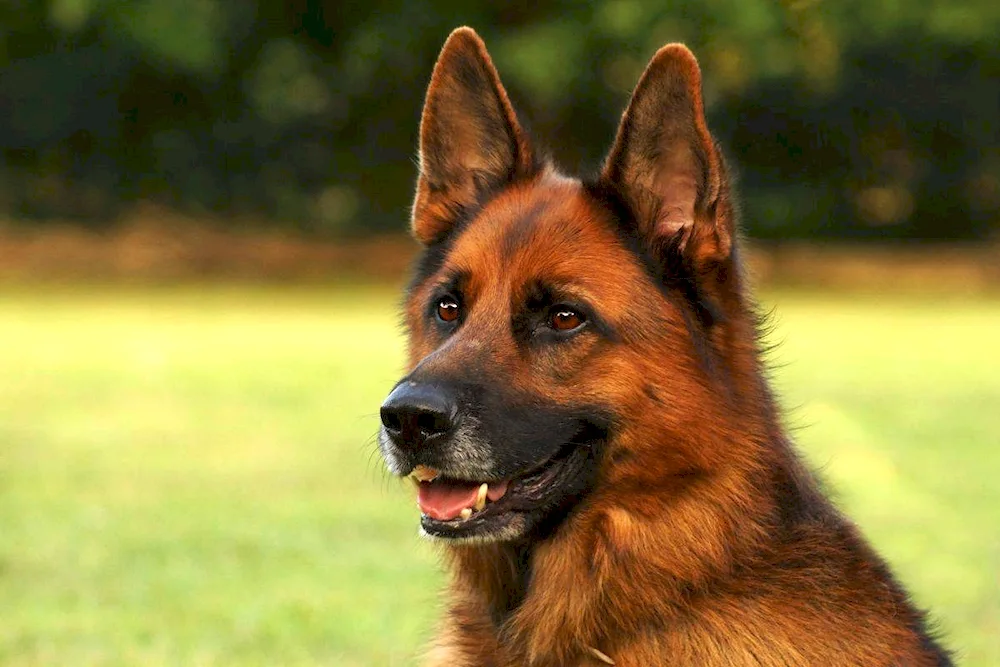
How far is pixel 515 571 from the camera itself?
4398 millimetres

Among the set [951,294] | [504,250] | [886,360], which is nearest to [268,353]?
[886,360]

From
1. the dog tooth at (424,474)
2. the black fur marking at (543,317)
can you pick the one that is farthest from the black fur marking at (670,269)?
the dog tooth at (424,474)

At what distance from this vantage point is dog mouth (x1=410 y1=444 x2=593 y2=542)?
166 inches

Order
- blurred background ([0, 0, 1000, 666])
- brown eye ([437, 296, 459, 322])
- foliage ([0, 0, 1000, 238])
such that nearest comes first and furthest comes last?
brown eye ([437, 296, 459, 322]), blurred background ([0, 0, 1000, 666]), foliage ([0, 0, 1000, 238])

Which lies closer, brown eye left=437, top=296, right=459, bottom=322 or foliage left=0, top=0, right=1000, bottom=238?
brown eye left=437, top=296, right=459, bottom=322

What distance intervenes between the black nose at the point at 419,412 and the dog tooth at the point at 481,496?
0.22 m

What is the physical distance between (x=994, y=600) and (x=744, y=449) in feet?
13.2

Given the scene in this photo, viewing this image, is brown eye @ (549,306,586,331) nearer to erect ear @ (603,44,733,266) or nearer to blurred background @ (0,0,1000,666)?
erect ear @ (603,44,733,266)

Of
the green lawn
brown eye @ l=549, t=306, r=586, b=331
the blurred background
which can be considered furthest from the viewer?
the blurred background

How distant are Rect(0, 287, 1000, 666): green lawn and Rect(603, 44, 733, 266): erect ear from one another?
2.32 ft

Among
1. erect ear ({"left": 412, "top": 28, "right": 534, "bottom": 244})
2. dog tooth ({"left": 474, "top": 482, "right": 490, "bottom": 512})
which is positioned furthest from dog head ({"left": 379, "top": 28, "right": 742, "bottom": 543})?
erect ear ({"left": 412, "top": 28, "right": 534, "bottom": 244})

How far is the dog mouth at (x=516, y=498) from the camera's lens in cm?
421

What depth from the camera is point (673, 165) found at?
443 cm

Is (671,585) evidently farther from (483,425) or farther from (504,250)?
(504,250)
